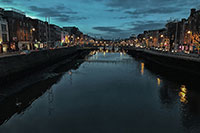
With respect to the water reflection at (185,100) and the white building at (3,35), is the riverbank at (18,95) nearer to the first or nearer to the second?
the water reflection at (185,100)

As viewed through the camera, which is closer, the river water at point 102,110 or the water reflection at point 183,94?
the river water at point 102,110

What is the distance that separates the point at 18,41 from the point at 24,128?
59.3m

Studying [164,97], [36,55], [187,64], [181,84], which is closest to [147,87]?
[164,97]

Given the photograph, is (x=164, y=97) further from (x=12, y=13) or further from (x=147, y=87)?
(x=12, y=13)

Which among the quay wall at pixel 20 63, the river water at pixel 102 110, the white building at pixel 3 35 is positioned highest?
the white building at pixel 3 35

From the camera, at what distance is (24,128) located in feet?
53.4

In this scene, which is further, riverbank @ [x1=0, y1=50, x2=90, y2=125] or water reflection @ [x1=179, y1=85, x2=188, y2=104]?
water reflection @ [x1=179, y1=85, x2=188, y2=104]

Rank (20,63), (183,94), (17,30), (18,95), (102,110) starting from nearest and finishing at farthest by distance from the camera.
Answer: (102,110), (18,95), (183,94), (20,63), (17,30)

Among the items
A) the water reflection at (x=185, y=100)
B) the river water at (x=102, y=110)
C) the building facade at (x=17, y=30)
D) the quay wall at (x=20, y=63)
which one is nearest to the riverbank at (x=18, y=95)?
the river water at (x=102, y=110)

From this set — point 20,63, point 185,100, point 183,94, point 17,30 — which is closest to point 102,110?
point 185,100

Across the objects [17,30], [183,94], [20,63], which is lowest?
[183,94]

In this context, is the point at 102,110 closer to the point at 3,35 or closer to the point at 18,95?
the point at 18,95

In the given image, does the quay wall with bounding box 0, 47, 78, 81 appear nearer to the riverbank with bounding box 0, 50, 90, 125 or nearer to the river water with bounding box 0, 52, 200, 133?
the riverbank with bounding box 0, 50, 90, 125

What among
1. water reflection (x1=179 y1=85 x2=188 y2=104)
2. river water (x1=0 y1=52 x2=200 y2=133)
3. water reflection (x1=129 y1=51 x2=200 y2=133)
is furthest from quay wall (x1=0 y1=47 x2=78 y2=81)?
water reflection (x1=179 y1=85 x2=188 y2=104)
